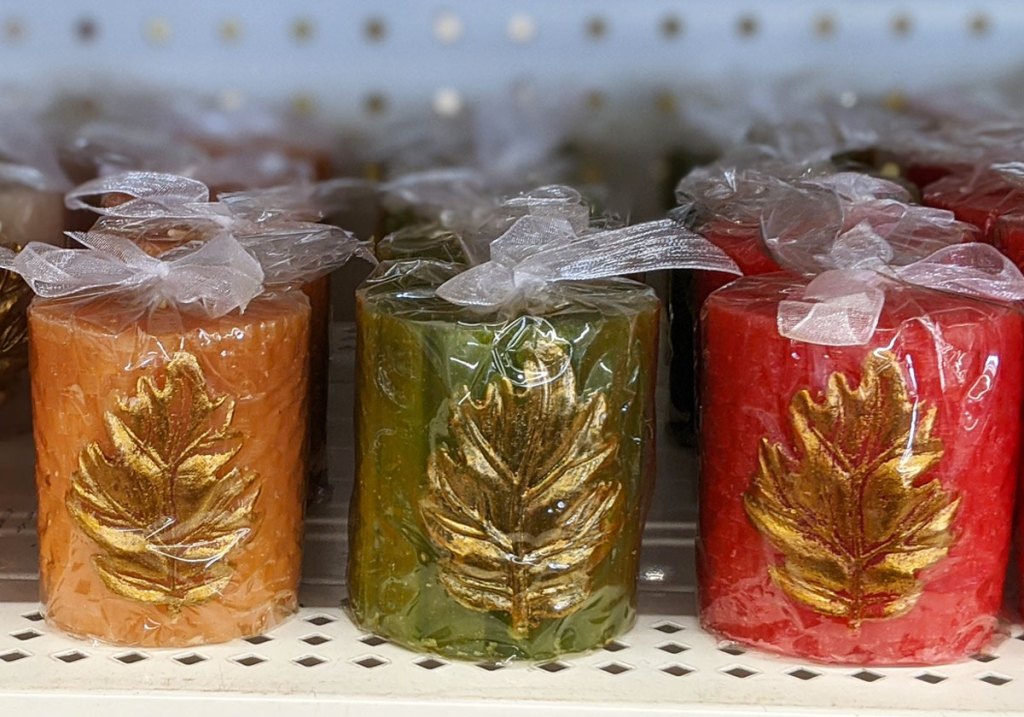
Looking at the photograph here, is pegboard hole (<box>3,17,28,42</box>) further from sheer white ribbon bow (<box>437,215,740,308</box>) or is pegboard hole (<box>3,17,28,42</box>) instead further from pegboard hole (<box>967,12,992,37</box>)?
pegboard hole (<box>967,12,992,37</box>)

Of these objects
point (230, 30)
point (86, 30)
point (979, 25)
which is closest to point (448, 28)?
point (230, 30)

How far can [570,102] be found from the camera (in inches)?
55.0

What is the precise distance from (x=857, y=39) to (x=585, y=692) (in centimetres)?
89

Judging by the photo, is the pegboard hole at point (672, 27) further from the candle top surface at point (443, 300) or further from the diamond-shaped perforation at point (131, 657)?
the diamond-shaped perforation at point (131, 657)

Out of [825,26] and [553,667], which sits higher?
[825,26]

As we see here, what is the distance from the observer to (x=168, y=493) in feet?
2.28

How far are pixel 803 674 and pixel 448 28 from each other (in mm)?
848

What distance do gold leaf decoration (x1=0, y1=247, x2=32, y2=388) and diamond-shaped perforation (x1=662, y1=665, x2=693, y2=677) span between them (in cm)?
47

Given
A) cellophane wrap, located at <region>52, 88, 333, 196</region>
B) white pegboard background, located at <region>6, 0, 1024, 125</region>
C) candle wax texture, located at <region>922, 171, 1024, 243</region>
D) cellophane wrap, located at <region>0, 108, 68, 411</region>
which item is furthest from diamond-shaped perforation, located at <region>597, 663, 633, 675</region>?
white pegboard background, located at <region>6, 0, 1024, 125</region>

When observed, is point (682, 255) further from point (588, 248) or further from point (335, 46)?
point (335, 46)

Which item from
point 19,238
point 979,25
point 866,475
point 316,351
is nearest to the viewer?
point 866,475

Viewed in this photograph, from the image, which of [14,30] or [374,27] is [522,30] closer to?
[374,27]

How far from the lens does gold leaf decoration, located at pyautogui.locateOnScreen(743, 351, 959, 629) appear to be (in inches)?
26.3

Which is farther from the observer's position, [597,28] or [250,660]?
[597,28]
